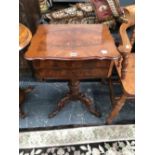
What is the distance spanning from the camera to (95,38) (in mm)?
1758

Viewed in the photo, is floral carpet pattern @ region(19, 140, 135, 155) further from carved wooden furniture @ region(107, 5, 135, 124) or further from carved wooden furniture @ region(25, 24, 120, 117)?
carved wooden furniture @ region(25, 24, 120, 117)

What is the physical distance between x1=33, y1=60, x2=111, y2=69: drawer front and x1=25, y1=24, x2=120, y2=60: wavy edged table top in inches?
2.8

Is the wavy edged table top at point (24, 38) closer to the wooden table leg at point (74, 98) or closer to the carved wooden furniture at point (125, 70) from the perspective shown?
the wooden table leg at point (74, 98)

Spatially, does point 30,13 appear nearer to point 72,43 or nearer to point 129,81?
point 72,43

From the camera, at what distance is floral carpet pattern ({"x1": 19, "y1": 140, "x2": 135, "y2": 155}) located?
5.73 ft

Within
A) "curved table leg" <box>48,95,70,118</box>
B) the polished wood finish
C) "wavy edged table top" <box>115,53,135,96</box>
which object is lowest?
"curved table leg" <box>48,95,70,118</box>

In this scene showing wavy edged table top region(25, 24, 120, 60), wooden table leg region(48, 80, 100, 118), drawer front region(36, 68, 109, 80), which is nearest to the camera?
wavy edged table top region(25, 24, 120, 60)

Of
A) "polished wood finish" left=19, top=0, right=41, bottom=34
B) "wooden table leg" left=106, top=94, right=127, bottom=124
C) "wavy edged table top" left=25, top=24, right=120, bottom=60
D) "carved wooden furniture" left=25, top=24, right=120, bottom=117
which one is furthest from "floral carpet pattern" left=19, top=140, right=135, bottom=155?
"polished wood finish" left=19, top=0, right=41, bottom=34

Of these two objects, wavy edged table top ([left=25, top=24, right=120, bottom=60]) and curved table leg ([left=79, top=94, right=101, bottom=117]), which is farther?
curved table leg ([left=79, top=94, right=101, bottom=117])

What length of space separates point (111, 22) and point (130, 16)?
0.37 m

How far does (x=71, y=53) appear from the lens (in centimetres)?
159

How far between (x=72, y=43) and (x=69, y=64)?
0.49 feet

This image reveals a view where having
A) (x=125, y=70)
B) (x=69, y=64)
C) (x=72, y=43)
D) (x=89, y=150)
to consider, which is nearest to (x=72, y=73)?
(x=69, y=64)
